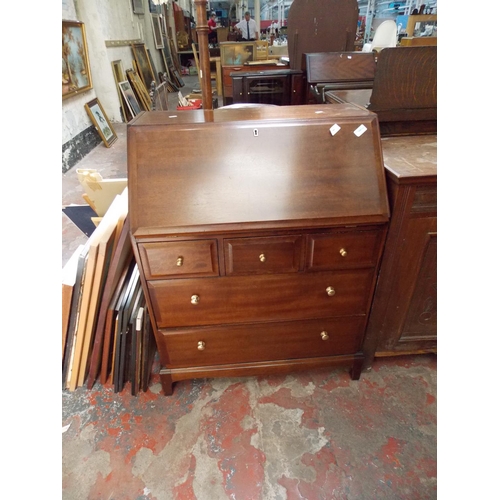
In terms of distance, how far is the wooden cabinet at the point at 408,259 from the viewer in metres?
1.21

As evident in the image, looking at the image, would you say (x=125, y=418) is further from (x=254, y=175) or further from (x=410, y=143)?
(x=410, y=143)

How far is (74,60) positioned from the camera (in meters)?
4.22

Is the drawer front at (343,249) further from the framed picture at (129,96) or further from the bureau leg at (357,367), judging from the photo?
the framed picture at (129,96)

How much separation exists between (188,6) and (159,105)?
14.9 m

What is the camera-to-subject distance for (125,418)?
5.06ft

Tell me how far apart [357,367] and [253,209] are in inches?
40.4

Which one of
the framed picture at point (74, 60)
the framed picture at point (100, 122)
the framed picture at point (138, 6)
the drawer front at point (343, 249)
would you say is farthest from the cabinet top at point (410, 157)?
the framed picture at point (138, 6)

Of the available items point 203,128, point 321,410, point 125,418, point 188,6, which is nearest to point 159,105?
point 203,128

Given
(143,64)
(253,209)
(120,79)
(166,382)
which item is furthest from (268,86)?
(143,64)

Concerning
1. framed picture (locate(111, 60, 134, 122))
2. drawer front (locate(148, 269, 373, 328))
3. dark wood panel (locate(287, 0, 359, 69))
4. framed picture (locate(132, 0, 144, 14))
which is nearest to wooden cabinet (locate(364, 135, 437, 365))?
drawer front (locate(148, 269, 373, 328))

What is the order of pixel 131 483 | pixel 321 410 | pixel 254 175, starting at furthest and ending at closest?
pixel 321 410 → pixel 131 483 → pixel 254 175

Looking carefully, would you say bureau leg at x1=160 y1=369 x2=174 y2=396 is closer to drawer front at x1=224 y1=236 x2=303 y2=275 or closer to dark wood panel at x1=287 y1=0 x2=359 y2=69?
drawer front at x1=224 y1=236 x2=303 y2=275

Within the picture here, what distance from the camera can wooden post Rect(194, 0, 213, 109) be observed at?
51.1 inches

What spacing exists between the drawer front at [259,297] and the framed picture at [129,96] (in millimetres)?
5349
